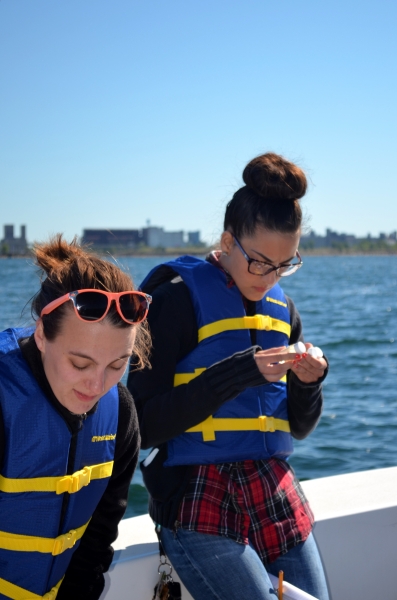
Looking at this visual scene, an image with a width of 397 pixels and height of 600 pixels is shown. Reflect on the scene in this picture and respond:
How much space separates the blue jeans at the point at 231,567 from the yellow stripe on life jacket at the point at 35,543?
1.52ft

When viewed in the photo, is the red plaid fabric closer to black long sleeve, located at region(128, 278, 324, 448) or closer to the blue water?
black long sleeve, located at region(128, 278, 324, 448)

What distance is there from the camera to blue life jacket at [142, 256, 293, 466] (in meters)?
2.33

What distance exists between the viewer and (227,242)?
8.36ft

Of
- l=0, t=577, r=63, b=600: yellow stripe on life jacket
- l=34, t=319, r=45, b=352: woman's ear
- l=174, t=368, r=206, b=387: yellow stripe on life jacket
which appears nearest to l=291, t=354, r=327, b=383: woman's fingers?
l=174, t=368, r=206, b=387: yellow stripe on life jacket

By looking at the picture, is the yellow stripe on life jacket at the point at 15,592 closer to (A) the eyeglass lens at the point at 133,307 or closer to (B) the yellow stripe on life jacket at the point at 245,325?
(A) the eyeglass lens at the point at 133,307

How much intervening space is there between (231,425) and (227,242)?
0.65 metres

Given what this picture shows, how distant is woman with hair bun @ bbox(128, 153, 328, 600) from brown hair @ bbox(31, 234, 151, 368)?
52cm

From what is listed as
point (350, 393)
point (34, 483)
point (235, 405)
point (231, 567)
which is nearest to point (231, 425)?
point (235, 405)

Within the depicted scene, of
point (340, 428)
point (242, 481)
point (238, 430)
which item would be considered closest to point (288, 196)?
point (238, 430)

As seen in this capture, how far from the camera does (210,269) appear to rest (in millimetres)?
2580

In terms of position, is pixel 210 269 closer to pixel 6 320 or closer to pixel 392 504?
pixel 392 504

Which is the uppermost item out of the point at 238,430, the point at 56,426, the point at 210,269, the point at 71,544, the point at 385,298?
the point at 210,269

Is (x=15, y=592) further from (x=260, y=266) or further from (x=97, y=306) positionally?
(x=260, y=266)

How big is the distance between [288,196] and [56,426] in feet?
3.83
